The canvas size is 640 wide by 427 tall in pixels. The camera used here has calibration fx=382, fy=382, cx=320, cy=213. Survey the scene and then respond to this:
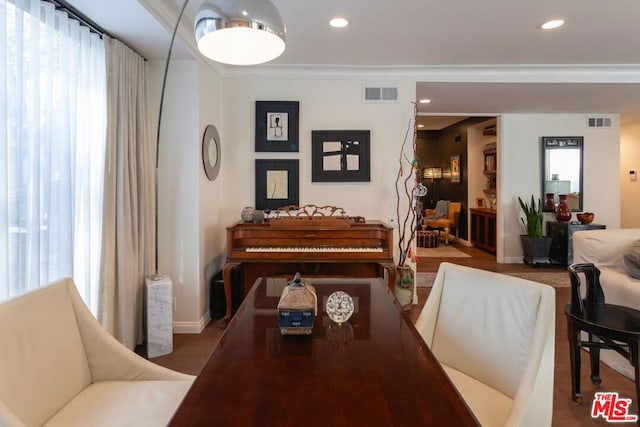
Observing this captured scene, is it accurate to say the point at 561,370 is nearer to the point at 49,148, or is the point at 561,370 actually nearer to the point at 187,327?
the point at 187,327

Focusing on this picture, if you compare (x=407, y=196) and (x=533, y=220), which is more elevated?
(x=407, y=196)

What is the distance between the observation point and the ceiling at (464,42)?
2693 mm

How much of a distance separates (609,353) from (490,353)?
6.36 ft

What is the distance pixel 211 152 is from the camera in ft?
12.2

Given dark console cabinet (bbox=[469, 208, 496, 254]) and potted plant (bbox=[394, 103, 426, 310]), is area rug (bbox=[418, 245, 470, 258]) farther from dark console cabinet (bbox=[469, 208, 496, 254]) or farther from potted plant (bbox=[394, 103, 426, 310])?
potted plant (bbox=[394, 103, 426, 310])

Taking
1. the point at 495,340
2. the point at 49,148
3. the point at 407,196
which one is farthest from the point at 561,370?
the point at 49,148

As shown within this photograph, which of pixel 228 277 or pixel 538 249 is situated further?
pixel 538 249

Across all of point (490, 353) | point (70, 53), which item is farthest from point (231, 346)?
point (70, 53)

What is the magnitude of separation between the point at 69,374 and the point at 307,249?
85.0 inches

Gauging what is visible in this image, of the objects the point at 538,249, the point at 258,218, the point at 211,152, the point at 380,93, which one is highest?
the point at 380,93

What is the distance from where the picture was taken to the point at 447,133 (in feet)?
30.8

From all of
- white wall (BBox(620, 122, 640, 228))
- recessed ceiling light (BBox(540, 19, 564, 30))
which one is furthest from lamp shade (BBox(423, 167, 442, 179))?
recessed ceiling light (BBox(540, 19, 564, 30))

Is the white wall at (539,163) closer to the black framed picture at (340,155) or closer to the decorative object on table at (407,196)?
the decorative object on table at (407,196)

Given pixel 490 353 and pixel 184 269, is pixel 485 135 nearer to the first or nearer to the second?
pixel 184 269
